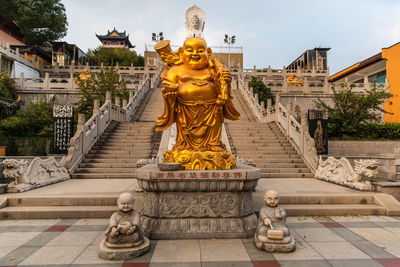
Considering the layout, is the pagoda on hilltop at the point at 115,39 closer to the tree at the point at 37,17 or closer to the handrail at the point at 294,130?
the tree at the point at 37,17

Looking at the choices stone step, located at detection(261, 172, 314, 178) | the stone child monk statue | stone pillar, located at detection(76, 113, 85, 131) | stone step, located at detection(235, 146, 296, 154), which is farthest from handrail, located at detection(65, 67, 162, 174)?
stone step, located at detection(261, 172, 314, 178)

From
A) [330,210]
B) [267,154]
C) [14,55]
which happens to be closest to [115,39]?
[14,55]

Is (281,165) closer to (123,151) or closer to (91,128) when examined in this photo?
(123,151)

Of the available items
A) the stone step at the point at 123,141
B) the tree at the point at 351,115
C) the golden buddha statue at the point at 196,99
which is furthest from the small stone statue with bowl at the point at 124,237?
the tree at the point at 351,115

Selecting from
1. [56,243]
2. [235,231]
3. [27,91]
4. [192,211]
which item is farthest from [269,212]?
[27,91]

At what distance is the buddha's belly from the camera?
15.7 ft

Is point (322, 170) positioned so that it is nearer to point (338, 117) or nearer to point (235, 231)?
point (235, 231)

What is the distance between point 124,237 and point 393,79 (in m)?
26.7

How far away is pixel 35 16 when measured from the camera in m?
28.2

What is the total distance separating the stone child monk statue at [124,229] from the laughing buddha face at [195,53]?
295cm

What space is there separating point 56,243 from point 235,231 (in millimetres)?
2866

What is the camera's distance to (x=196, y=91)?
4.80m

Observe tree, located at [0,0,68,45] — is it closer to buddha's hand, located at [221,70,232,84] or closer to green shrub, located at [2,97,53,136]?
green shrub, located at [2,97,53,136]

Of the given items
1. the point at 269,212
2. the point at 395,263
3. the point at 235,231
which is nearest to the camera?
the point at 395,263
